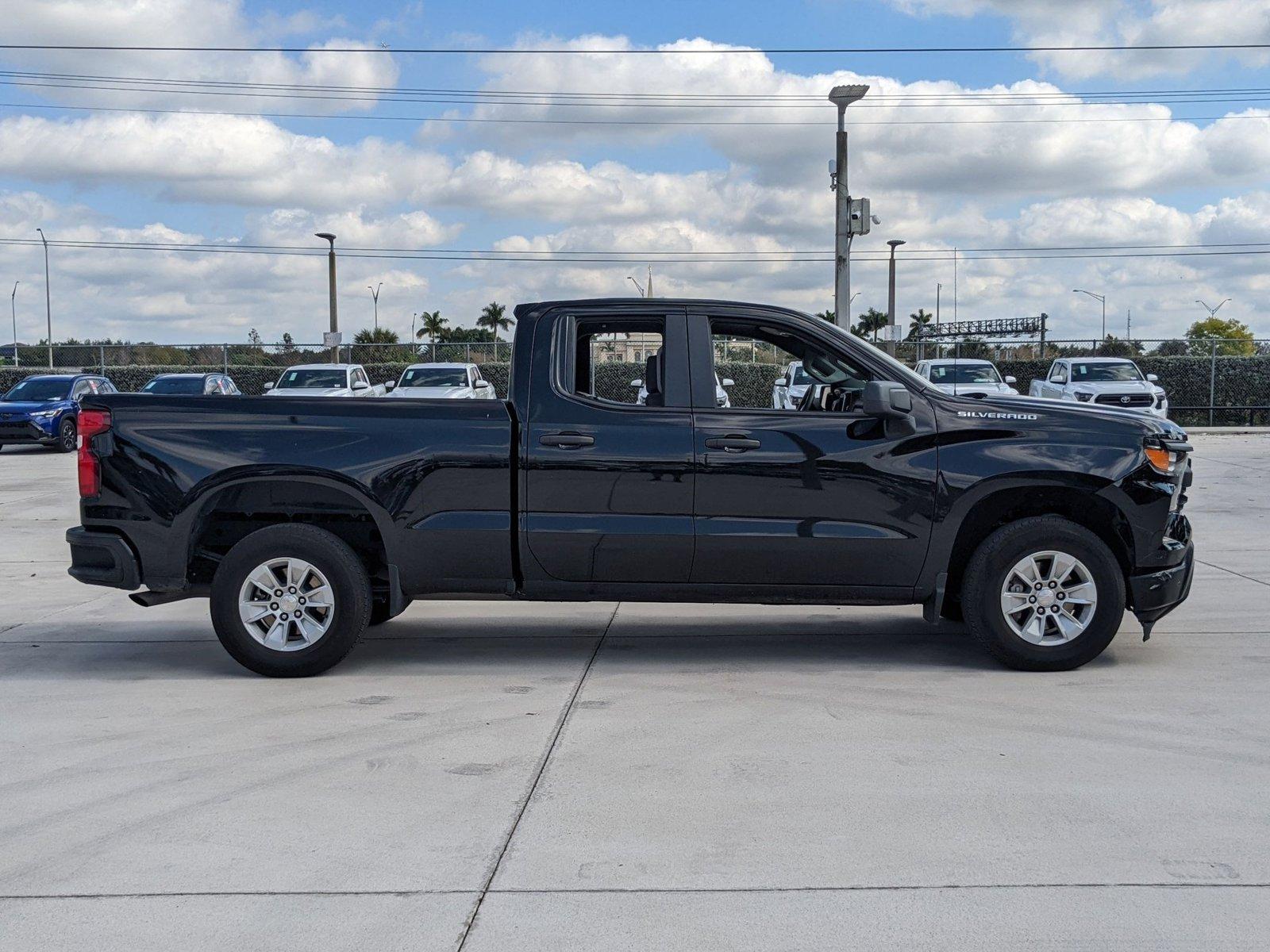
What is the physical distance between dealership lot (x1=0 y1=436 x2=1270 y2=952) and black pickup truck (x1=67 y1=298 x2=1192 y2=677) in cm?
42

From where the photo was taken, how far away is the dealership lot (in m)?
3.71

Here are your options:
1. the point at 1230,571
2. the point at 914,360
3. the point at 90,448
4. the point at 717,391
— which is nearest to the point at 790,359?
the point at 717,391

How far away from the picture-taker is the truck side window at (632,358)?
271 inches

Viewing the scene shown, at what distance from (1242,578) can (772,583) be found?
497cm

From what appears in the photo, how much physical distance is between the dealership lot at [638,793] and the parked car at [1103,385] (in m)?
21.4

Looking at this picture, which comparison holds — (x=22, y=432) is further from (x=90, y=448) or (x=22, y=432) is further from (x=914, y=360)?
(x=914, y=360)

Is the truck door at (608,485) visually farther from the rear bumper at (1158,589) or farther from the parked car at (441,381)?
the parked car at (441,381)

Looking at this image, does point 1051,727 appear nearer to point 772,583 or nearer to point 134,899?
point 772,583

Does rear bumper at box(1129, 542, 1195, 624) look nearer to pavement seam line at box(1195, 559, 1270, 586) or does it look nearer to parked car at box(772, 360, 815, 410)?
parked car at box(772, 360, 815, 410)

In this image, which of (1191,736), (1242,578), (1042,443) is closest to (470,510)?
(1042,443)

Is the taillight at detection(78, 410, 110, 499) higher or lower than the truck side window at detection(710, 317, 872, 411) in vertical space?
lower

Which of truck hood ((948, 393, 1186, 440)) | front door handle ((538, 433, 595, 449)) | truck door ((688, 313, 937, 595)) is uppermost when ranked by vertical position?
truck hood ((948, 393, 1186, 440))

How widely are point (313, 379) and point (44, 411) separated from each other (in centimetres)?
546

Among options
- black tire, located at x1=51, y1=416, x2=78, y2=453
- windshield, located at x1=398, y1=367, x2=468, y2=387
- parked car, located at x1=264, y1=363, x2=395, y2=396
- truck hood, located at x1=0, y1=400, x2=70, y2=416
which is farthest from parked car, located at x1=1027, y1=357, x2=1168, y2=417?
truck hood, located at x1=0, y1=400, x2=70, y2=416
